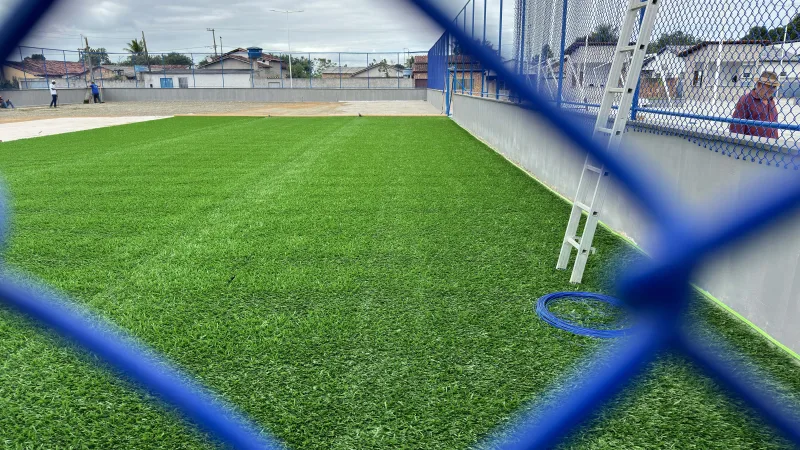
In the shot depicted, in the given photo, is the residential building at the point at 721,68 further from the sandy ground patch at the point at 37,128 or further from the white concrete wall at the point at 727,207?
the sandy ground patch at the point at 37,128

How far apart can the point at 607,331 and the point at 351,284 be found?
158cm

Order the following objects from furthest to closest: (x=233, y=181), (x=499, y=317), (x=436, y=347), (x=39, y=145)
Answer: (x=39, y=145) < (x=233, y=181) < (x=499, y=317) < (x=436, y=347)

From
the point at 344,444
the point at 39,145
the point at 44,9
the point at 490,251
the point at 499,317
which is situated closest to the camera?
the point at 44,9

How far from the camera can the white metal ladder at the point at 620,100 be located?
1931mm

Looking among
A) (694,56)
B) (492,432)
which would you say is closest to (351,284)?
(492,432)

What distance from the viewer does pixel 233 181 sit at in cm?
724

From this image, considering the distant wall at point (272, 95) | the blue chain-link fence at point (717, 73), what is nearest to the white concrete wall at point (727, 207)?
the blue chain-link fence at point (717, 73)

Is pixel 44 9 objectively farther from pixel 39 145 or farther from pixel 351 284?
pixel 39 145

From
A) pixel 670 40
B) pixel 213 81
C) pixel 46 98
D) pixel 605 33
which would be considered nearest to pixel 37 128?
pixel 46 98

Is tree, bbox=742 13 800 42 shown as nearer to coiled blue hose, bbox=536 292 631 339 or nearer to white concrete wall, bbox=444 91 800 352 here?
white concrete wall, bbox=444 91 800 352

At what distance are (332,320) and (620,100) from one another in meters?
1.84

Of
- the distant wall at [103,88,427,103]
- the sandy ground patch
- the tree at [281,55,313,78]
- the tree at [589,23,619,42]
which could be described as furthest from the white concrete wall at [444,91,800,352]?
the distant wall at [103,88,427,103]

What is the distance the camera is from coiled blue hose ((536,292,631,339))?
2898mm

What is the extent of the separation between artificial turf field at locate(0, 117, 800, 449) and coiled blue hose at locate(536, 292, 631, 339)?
2.8 inches
